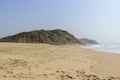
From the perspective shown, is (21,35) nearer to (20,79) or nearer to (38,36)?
(38,36)

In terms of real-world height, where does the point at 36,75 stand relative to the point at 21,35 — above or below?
below

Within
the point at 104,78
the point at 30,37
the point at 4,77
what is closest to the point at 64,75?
the point at 104,78

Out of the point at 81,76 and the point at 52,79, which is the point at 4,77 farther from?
the point at 81,76

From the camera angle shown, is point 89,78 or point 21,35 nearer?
point 89,78

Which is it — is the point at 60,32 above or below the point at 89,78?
above

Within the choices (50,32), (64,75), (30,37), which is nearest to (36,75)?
(64,75)

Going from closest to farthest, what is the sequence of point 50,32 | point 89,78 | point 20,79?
point 20,79 < point 89,78 < point 50,32

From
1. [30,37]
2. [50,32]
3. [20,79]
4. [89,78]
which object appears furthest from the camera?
[50,32]

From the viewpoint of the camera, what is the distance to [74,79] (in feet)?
23.6

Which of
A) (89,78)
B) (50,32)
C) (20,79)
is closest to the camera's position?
(20,79)

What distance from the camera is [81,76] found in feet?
25.2

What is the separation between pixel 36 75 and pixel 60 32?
70.6 m

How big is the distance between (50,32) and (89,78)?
68898mm

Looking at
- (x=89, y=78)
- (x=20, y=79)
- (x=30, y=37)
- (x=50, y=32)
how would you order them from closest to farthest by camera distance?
(x=20, y=79) < (x=89, y=78) < (x=30, y=37) < (x=50, y=32)
